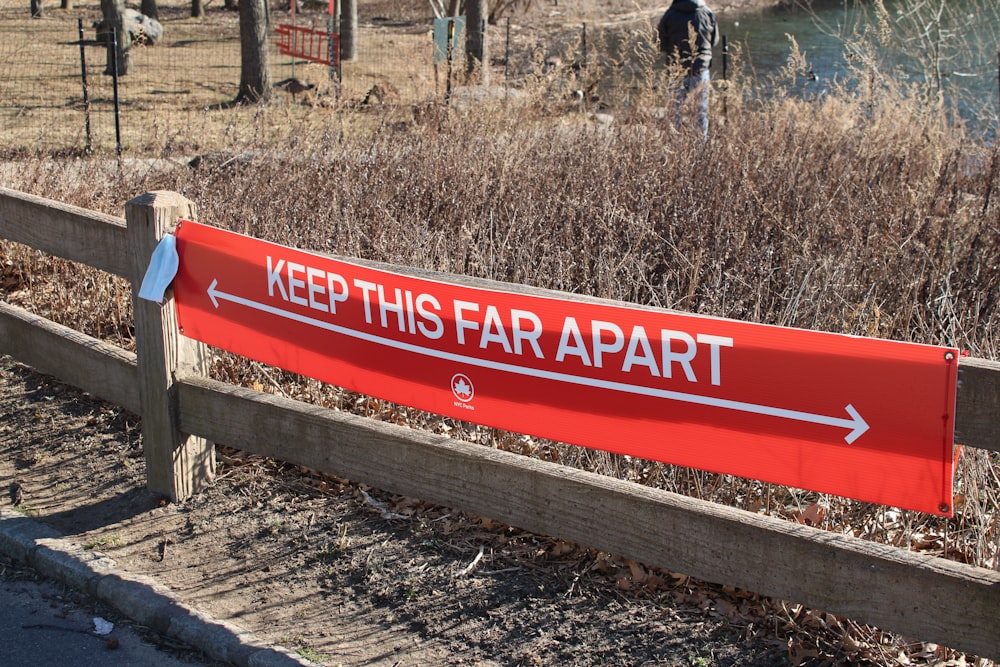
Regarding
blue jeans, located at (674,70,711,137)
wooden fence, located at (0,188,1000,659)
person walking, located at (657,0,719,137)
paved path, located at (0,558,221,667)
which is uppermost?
person walking, located at (657,0,719,137)

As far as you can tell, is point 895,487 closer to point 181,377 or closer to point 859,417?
point 859,417

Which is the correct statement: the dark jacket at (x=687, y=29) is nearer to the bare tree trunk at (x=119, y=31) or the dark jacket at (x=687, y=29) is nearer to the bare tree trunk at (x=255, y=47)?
the bare tree trunk at (x=255, y=47)

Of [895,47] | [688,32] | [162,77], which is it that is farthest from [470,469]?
[162,77]

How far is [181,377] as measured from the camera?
4246mm

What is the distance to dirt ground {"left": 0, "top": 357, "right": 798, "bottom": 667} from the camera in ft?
11.3

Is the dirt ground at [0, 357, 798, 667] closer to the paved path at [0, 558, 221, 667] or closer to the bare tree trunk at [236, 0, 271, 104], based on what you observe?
the paved path at [0, 558, 221, 667]

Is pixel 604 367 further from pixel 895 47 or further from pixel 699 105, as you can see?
pixel 895 47

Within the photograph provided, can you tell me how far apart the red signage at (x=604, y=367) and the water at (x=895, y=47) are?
305 inches

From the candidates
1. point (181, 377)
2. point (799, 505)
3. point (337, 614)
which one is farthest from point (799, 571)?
point (181, 377)

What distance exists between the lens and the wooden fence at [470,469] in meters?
2.81

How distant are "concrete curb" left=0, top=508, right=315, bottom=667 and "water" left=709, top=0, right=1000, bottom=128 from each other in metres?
8.43

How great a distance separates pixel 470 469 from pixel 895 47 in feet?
48.0

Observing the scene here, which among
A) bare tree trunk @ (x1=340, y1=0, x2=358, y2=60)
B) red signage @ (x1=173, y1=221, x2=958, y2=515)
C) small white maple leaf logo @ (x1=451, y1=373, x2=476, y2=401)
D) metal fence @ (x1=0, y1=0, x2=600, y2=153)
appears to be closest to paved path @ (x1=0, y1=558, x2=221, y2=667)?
red signage @ (x1=173, y1=221, x2=958, y2=515)

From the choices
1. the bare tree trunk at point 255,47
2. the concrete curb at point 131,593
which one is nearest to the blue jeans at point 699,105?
the concrete curb at point 131,593
